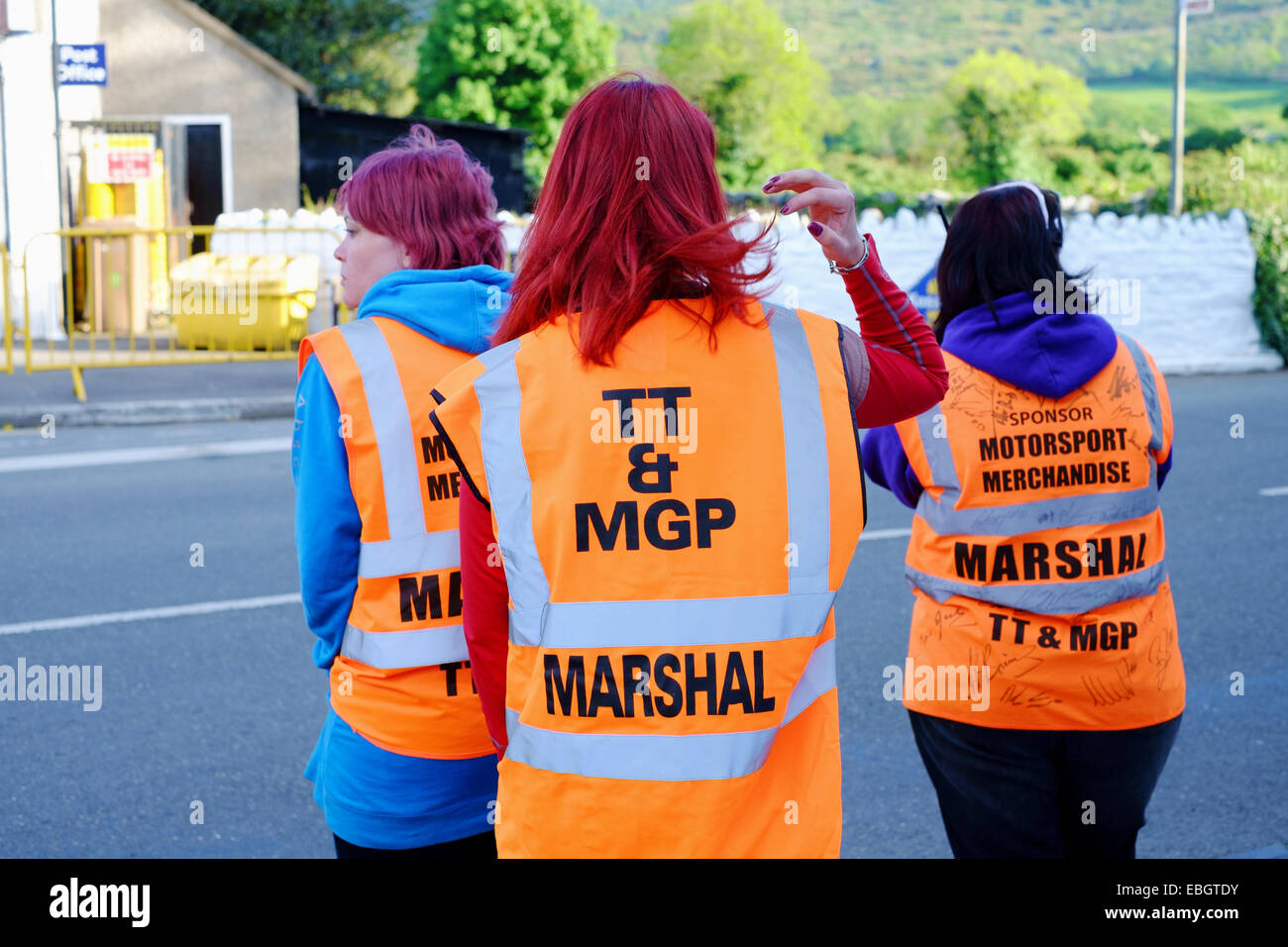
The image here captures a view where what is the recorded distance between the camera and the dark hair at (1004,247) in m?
2.90

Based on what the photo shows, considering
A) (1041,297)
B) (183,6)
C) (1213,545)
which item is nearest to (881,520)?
(1213,545)

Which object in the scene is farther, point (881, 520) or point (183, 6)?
point (183, 6)

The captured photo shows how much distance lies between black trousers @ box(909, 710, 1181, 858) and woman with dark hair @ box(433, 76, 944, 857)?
1036 mm

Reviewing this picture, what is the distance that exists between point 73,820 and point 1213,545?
6076mm

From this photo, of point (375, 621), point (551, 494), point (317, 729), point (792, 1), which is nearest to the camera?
point (551, 494)

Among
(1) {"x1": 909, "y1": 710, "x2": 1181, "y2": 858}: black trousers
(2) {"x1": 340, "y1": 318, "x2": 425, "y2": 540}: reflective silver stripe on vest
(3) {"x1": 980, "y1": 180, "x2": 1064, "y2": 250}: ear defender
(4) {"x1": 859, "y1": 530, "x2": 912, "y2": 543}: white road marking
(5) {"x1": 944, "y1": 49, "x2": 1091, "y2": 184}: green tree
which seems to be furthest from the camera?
(5) {"x1": 944, "y1": 49, "x2": 1091, "y2": 184}: green tree

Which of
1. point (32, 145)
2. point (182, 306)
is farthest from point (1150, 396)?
point (32, 145)

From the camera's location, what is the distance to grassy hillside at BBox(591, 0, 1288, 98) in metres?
137

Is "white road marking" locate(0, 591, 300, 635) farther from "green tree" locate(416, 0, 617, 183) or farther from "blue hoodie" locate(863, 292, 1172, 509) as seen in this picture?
"green tree" locate(416, 0, 617, 183)

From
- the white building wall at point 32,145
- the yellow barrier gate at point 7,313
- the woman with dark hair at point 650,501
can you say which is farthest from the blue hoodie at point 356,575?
the white building wall at point 32,145

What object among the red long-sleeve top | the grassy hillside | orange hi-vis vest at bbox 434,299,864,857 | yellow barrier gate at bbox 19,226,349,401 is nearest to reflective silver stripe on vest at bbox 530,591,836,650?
orange hi-vis vest at bbox 434,299,864,857

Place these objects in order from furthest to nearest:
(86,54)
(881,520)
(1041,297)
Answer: (86,54)
(881,520)
(1041,297)
